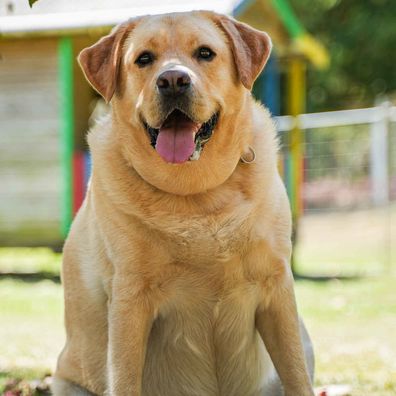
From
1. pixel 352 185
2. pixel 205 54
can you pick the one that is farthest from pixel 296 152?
pixel 205 54

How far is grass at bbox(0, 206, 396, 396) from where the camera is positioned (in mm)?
4707

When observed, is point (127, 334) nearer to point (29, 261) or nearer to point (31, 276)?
point (31, 276)

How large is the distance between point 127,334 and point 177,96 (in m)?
0.94

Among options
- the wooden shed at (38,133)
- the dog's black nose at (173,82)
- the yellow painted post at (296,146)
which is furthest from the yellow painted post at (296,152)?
the dog's black nose at (173,82)

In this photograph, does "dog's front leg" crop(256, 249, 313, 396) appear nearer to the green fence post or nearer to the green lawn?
the green lawn

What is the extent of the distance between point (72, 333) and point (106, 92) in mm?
1071

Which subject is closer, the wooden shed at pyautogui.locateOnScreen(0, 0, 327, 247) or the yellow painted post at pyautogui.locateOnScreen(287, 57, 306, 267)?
the wooden shed at pyautogui.locateOnScreen(0, 0, 327, 247)

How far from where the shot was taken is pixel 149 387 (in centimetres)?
349

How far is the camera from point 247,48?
3447 mm

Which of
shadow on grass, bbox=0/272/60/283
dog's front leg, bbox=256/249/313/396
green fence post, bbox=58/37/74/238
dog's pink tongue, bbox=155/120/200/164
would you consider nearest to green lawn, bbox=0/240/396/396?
shadow on grass, bbox=0/272/60/283

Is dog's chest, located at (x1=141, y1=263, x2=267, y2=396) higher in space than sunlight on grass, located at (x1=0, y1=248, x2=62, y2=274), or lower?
higher

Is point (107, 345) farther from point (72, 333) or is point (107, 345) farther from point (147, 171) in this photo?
point (147, 171)

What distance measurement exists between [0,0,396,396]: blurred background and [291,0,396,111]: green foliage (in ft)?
34.8

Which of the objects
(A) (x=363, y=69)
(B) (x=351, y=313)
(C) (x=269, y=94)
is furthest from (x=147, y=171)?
(A) (x=363, y=69)
